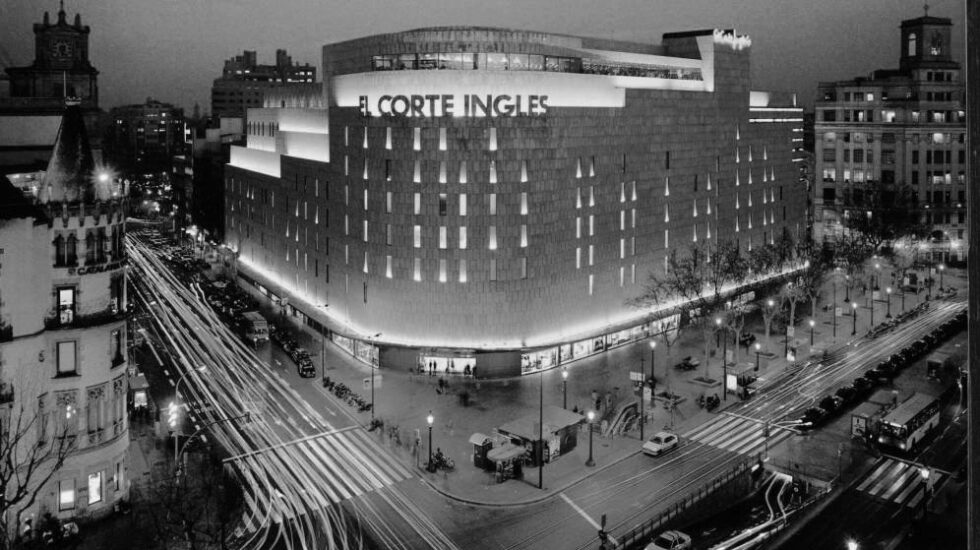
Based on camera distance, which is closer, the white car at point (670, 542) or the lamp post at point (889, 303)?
the white car at point (670, 542)

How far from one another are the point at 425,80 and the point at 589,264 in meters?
26.2

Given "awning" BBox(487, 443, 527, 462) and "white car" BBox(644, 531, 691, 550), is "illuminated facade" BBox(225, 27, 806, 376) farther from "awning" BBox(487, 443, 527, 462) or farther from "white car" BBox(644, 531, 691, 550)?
"white car" BBox(644, 531, 691, 550)

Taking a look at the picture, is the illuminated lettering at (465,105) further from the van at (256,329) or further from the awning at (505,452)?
the awning at (505,452)

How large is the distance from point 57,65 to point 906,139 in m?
136

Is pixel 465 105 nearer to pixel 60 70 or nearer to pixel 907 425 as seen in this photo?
pixel 907 425

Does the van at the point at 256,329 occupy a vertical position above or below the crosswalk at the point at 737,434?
above

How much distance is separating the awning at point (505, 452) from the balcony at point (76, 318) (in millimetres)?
24985

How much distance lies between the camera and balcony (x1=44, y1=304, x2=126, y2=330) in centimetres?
4338

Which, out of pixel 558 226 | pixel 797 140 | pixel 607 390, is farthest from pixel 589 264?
pixel 797 140

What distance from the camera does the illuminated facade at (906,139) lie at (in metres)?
132

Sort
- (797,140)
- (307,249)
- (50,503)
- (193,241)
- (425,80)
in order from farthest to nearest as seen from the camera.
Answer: (193,241) < (797,140) < (307,249) < (425,80) < (50,503)

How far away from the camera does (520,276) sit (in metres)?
76.1

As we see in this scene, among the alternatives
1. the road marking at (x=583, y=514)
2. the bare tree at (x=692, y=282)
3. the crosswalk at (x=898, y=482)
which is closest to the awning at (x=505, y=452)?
the road marking at (x=583, y=514)

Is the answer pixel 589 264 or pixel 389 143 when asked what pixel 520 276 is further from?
pixel 389 143
